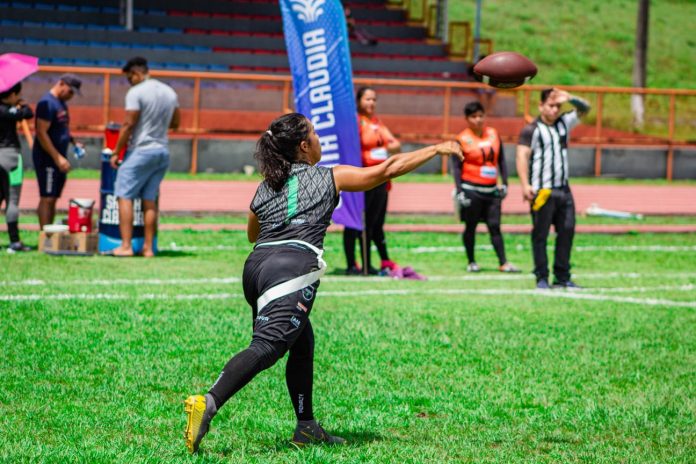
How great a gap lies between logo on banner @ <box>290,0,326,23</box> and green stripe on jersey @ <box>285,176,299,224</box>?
729 centimetres

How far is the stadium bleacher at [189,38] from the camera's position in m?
34.0

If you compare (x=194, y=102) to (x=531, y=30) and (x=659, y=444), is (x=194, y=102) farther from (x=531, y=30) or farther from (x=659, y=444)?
(x=531, y=30)

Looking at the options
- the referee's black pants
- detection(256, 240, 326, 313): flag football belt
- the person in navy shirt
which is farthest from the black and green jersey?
the person in navy shirt

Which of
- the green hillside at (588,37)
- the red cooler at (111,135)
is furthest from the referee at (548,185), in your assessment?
the green hillside at (588,37)

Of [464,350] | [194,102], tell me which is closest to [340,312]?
[464,350]

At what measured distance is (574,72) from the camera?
53.6 meters

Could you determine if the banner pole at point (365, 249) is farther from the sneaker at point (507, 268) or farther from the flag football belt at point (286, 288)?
the flag football belt at point (286, 288)

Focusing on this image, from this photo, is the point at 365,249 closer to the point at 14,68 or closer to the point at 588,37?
the point at 14,68

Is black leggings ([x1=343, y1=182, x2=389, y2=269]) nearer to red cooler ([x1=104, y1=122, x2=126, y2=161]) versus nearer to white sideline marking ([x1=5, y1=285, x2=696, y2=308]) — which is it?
white sideline marking ([x1=5, y1=285, x2=696, y2=308])

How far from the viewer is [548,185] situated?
1170 cm

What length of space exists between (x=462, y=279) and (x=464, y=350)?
402cm

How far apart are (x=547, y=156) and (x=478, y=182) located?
179 centimetres

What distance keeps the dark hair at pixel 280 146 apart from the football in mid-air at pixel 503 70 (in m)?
1.73

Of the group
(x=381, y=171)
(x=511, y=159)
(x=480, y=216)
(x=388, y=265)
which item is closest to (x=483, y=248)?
(x=480, y=216)
